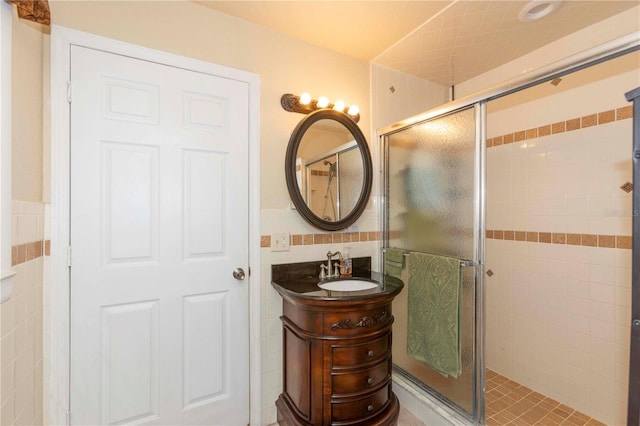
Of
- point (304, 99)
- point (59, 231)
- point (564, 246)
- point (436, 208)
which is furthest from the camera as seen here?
point (564, 246)

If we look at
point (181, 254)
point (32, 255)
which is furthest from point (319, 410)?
point (32, 255)

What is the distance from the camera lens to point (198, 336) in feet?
5.50

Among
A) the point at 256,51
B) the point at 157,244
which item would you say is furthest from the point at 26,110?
the point at 256,51

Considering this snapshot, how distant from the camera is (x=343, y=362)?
151 cm

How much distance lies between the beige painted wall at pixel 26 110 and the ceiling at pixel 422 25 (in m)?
0.81

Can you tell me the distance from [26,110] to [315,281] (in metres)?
1.56

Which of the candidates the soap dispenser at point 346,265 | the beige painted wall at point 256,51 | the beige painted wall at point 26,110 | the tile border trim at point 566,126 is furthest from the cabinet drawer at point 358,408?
the tile border trim at point 566,126

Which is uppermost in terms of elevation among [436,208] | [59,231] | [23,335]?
[436,208]

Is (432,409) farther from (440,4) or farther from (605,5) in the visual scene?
(605,5)

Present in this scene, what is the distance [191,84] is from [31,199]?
91cm

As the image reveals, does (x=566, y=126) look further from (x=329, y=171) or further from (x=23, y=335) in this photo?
(x=23, y=335)

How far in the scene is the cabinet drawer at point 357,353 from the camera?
1507 mm

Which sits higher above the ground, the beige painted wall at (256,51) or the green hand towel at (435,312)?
the beige painted wall at (256,51)

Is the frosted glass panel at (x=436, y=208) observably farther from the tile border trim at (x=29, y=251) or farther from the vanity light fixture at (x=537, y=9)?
the tile border trim at (x=29, y=251)
